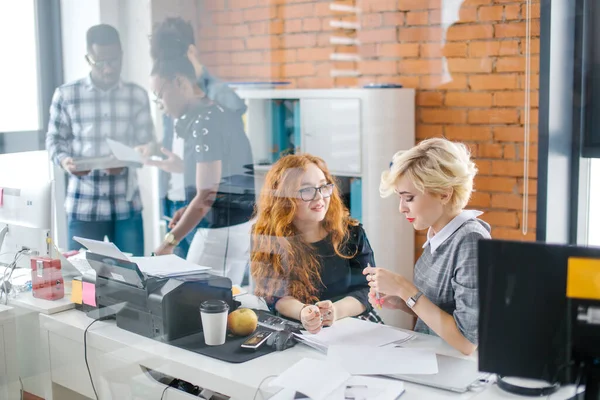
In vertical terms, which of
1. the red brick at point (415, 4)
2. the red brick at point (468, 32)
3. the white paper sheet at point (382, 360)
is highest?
the red brick at point (415, 4)

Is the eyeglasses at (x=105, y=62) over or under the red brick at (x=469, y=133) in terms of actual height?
over

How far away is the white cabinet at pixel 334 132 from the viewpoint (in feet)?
8.75

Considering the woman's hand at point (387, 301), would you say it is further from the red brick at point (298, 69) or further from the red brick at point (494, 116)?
the red brick at point (298, 69)

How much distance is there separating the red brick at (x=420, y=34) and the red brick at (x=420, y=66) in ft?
0.27

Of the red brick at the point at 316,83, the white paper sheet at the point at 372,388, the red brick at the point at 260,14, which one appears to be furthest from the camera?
the red brick at the point at 260,14

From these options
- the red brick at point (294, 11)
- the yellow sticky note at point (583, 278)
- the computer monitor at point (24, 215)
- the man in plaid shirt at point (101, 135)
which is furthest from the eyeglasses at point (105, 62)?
the yellow sticky note at point (583, 278)

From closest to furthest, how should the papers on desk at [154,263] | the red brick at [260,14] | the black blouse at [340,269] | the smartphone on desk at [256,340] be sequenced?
the smartphone on desk at [256,340] → the papers on desk at [154,263] → the black blouse at [340,269] → the red brick at [260,14]

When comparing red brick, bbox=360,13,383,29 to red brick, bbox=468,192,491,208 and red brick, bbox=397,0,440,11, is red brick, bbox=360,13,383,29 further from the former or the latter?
red brick, bbox=468,192,491,208

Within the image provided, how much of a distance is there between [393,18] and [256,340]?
5.28ft

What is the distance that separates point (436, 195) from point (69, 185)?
180cm

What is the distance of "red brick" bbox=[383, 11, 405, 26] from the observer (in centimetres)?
272

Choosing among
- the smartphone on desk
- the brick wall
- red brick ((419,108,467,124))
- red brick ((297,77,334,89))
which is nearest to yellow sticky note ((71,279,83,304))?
the smartphone on desk

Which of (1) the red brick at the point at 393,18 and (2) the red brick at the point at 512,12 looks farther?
(1) the red brick at the point at 393,18

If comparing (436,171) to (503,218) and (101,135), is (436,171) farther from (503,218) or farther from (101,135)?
(101,135)
